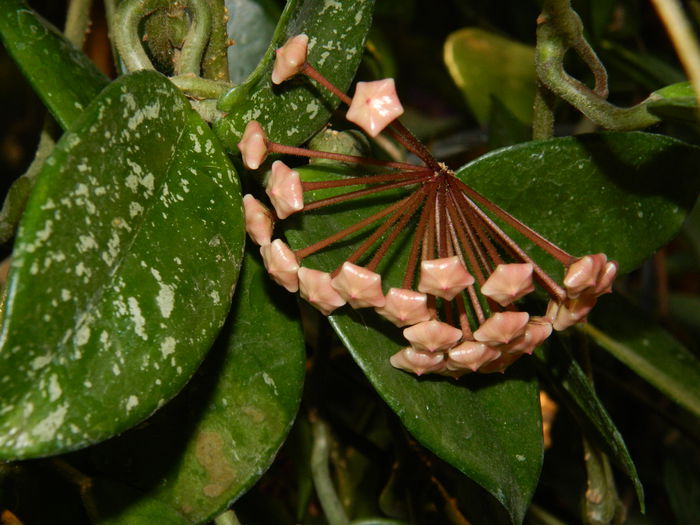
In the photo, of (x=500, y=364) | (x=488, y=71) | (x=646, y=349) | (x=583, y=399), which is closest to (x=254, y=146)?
(x=500, y=364)

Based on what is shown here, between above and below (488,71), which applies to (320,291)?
above

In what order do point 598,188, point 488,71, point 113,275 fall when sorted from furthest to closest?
point 488,71, point 598,188, point 113,275

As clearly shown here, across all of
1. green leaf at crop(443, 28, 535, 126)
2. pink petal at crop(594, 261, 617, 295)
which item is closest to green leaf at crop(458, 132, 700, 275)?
pink petal at crop(594, 261, 617, 295)

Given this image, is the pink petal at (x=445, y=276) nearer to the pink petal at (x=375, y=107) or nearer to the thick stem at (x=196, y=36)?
the pink petal at (x=375, y=107)

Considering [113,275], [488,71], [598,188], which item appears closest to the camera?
[113,275]

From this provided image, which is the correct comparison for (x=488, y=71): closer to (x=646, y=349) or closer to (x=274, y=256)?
(x=646, y=349)

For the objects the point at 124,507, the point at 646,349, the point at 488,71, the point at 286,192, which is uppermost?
the point at 286,192
